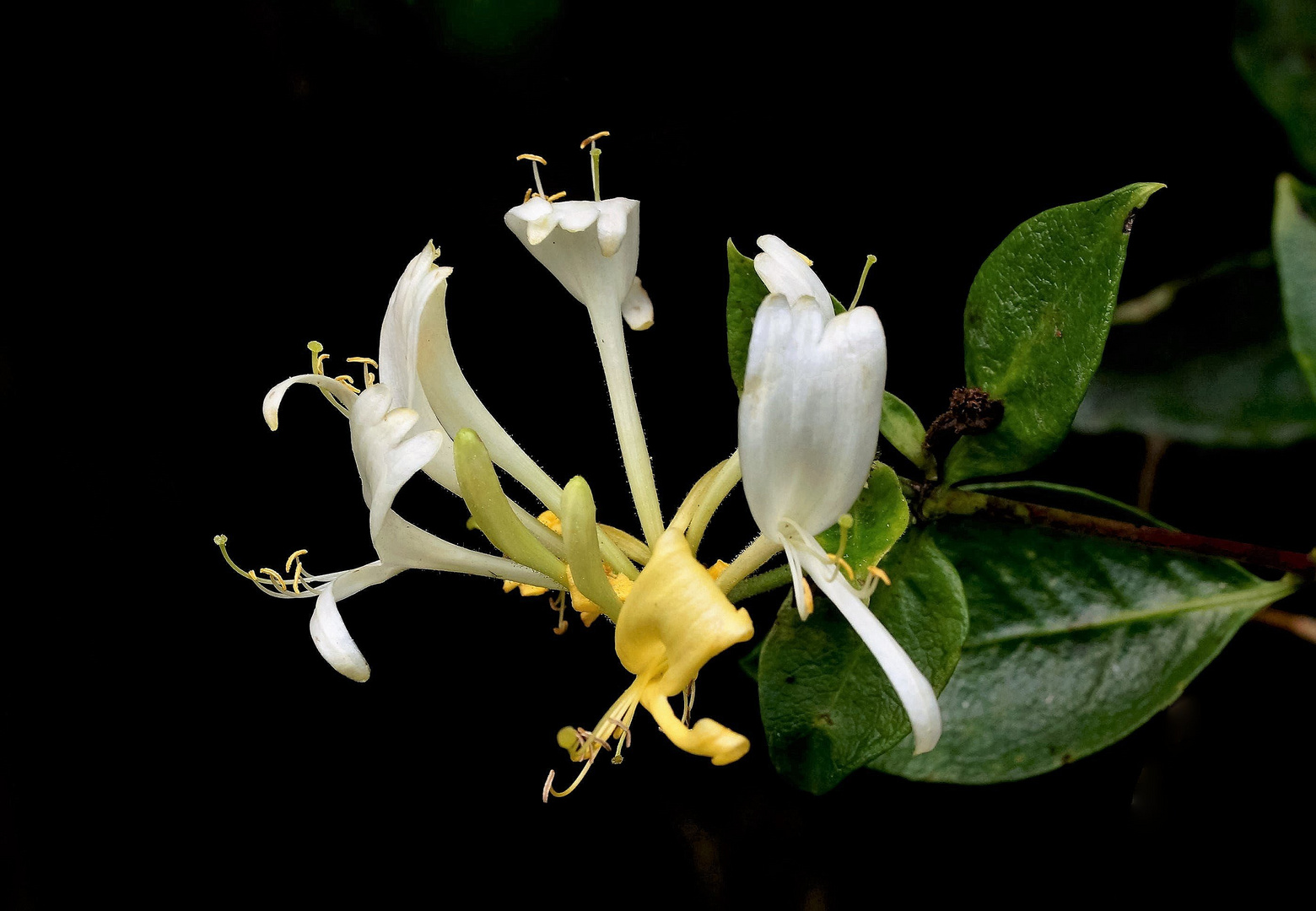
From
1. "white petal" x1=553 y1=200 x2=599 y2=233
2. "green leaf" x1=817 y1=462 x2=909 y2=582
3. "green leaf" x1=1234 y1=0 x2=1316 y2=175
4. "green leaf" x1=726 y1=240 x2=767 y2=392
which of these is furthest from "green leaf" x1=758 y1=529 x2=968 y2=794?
"green leaf" x1=1234 y1=0 x2=1316 y2=175

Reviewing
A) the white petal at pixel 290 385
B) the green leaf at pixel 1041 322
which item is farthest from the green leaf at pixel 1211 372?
the white petal at pixel 290 385

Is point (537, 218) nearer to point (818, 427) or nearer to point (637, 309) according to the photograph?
point (637, 309)

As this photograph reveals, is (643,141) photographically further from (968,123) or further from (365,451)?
(365,451)

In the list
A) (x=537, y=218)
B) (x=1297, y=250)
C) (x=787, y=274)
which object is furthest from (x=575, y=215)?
(x=1297, y=250)

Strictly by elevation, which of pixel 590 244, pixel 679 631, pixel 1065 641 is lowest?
pixel 1065 641

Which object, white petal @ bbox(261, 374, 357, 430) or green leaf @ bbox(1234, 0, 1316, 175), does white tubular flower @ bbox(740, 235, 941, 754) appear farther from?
green leaf @ bbox(1234, 0, 1316, 175)
